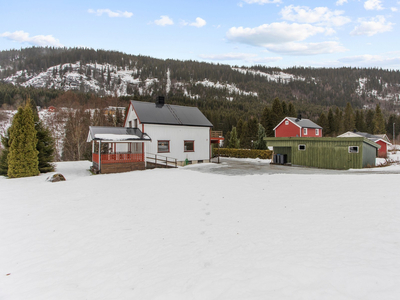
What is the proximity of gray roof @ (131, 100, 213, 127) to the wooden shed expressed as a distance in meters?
9.06

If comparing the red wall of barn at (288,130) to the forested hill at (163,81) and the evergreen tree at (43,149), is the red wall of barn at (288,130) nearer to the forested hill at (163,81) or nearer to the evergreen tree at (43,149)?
the evergreen tree at (43,149)

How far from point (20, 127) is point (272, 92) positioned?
7146 inches

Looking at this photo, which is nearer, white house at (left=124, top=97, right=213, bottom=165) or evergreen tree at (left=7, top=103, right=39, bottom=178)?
evergreen tree at (left=7, top=103, right=39, bottom=178)

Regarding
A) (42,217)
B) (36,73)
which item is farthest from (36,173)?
(36,73)

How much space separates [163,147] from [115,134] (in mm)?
4659

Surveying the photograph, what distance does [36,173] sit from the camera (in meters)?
16.6

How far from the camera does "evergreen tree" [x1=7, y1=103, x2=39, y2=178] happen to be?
1583 cm

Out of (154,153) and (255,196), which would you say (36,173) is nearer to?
(154,153)

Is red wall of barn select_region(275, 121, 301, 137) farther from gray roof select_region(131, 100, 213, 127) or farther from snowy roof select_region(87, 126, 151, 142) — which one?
snowy roof select_region(87, 126, 151, 142)

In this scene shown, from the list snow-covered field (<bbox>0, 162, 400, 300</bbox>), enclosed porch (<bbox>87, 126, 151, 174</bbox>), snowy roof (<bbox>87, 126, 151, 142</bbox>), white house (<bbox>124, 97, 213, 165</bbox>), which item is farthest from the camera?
white house (<bbox>124, 97, 213, 165</bbox>)

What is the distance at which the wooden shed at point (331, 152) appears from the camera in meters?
19.5

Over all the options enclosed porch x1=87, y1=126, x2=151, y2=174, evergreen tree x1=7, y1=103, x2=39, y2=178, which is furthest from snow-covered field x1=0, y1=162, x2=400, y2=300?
enclosed porch x1=87, y1=126, x2=151, y2=174

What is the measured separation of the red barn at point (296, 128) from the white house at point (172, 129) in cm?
2134

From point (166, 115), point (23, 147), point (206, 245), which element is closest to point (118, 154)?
point (23, 147)
